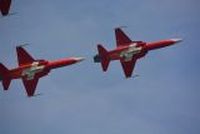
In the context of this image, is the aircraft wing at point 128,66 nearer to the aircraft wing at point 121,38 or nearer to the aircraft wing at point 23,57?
the aircraft wing at point 121,38

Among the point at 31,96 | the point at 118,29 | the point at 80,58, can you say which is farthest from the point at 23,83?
the point at 118,29

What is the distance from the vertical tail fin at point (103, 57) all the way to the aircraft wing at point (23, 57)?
1560cm

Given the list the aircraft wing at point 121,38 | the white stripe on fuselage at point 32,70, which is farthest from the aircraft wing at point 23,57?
the aircraft wing at point 121,38

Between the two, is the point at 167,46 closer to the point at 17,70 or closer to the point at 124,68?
the point at 124,68

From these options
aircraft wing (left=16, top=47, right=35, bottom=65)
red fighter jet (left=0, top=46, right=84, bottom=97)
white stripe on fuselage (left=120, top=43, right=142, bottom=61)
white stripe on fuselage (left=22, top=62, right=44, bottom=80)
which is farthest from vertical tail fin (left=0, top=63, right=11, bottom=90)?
white stripe on fuselage (left=120, top=43, right=142, bottom=61)

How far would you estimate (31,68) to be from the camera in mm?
167750

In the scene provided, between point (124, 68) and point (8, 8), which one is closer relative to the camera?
point (8, 8)

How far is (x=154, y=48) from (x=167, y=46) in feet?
9.92

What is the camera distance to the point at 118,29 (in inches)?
6870

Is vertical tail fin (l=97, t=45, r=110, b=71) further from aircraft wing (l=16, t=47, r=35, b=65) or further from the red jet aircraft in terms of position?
the red jet aircraft

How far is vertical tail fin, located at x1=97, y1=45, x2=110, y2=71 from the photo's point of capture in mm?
167062

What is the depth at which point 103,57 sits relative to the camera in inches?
6594

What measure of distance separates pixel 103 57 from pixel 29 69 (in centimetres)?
1692

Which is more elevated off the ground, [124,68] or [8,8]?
[8,8]
